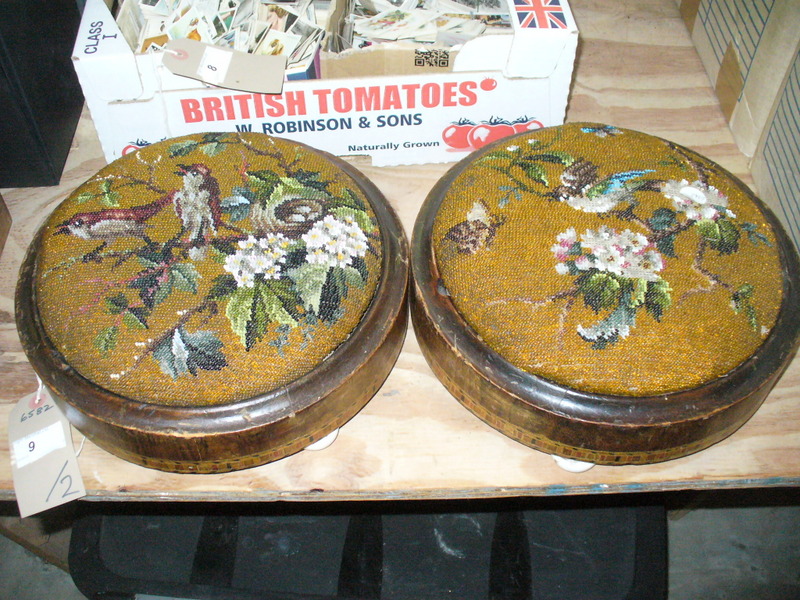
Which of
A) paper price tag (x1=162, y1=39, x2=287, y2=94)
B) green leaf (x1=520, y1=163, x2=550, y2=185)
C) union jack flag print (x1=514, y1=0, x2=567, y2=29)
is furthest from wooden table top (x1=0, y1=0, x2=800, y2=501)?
union jack flag print (x1=514, y1=0, x2=567, y2=29)

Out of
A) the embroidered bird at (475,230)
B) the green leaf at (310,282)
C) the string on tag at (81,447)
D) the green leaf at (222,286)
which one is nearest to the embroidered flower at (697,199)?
the embroidered bird at (475,230)

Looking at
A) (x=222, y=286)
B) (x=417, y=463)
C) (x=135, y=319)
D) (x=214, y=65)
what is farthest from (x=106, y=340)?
(x=214, y=65)

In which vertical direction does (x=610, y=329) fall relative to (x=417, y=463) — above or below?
above

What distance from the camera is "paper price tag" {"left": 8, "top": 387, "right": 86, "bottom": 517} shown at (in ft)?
2.97

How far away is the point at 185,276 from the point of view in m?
0.84

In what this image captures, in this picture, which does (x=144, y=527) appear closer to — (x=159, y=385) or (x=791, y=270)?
(x=159, y=385)

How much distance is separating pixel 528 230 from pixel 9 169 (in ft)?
2.95

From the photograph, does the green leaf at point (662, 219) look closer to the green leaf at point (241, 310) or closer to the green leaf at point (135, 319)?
the green leaf at point (241, 310)

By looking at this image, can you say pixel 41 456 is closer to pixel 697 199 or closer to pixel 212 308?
pixel 212 308

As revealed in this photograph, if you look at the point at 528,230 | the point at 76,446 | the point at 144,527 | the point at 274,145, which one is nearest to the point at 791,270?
the point at 528,230

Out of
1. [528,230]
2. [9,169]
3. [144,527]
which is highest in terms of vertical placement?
[528,230]

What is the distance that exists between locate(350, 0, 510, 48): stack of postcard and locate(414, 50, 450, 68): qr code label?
3.5 inches

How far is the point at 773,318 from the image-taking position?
2.76 feet

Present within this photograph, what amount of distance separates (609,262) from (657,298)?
0.07 m
